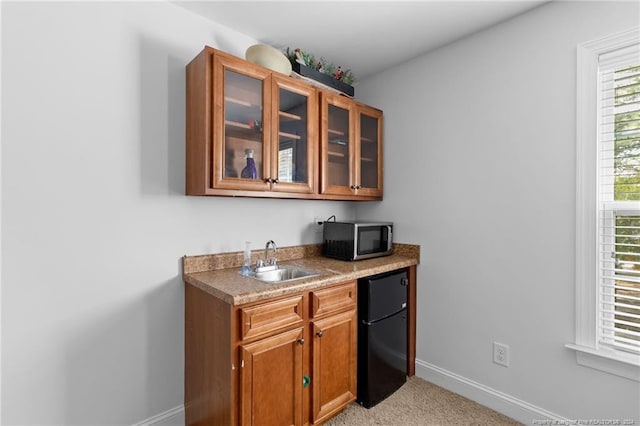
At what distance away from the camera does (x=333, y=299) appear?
1.87 meters

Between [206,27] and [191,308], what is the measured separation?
5.66 ft

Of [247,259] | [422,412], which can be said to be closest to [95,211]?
[247,259]

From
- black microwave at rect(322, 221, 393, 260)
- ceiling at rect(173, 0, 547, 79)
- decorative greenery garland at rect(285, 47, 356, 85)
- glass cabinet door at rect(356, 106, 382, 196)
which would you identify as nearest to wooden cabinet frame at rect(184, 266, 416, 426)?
black microwave at rect(322, 221, 393, 260)

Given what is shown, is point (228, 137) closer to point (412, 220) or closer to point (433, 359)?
point (412, 220)

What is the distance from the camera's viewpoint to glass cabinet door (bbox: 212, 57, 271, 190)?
1695 millimetres

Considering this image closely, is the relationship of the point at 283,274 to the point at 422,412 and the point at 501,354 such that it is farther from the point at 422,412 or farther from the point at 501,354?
the point at 501,354

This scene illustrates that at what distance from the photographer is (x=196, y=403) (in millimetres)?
1744

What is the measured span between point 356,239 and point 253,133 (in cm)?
103

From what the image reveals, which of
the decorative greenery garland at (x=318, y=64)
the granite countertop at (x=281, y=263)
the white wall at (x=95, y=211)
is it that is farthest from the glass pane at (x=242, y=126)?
the granite countertop at (x=281, y=263)

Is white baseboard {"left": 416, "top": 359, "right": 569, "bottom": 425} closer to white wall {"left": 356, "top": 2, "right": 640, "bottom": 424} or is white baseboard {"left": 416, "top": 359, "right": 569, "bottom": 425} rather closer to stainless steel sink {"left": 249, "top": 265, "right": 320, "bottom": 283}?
white wall {"left": 356, "top": 2, "right": 640, "bottom": 424}

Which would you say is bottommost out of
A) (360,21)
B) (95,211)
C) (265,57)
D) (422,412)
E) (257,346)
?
(422,412)

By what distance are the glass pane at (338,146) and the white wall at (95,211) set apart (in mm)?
868

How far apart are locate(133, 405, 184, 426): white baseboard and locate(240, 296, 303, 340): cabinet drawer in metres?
0.83

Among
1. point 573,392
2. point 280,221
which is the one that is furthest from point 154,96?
point 573,392
